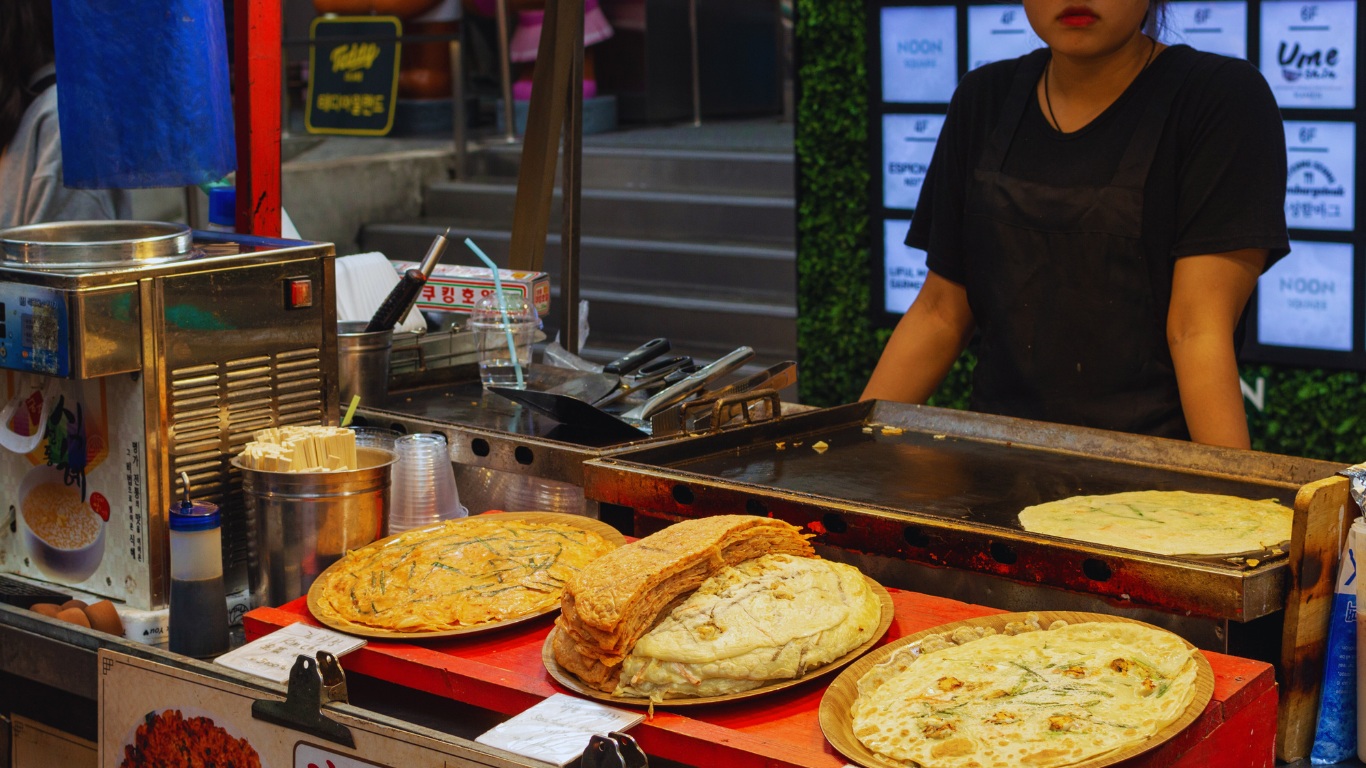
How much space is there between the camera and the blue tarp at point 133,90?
2449 millimetres

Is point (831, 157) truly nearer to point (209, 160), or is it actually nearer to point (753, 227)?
point (753, 227)

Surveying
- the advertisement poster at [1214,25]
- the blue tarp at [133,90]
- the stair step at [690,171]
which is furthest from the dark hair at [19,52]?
the stair step at [690,171]

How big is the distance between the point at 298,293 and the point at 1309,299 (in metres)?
3.71

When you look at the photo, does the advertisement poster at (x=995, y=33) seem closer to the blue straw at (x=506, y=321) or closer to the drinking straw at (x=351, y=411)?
the blue straw at (x=506, y=321)

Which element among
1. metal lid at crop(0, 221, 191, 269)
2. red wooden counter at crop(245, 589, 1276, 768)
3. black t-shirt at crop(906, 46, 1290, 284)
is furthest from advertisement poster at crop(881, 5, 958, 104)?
red wooden counter at crop(245, 589, 1276, 768)

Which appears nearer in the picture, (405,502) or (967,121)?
(405,502)

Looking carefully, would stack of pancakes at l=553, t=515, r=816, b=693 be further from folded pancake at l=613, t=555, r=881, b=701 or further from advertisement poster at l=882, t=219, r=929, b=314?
advertisement poster at l=882, t=219, r=929, b=314

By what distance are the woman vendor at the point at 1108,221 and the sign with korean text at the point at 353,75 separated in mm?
4470

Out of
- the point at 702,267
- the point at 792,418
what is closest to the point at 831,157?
the point at 702,267

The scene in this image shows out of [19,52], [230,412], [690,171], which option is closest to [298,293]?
[230,412]

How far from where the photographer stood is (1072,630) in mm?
1691

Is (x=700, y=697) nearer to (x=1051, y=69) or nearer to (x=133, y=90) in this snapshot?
(x=133, y=90)

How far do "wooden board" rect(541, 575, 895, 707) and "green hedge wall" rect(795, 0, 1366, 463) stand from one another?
380 cm

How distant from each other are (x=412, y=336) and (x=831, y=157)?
303cm
